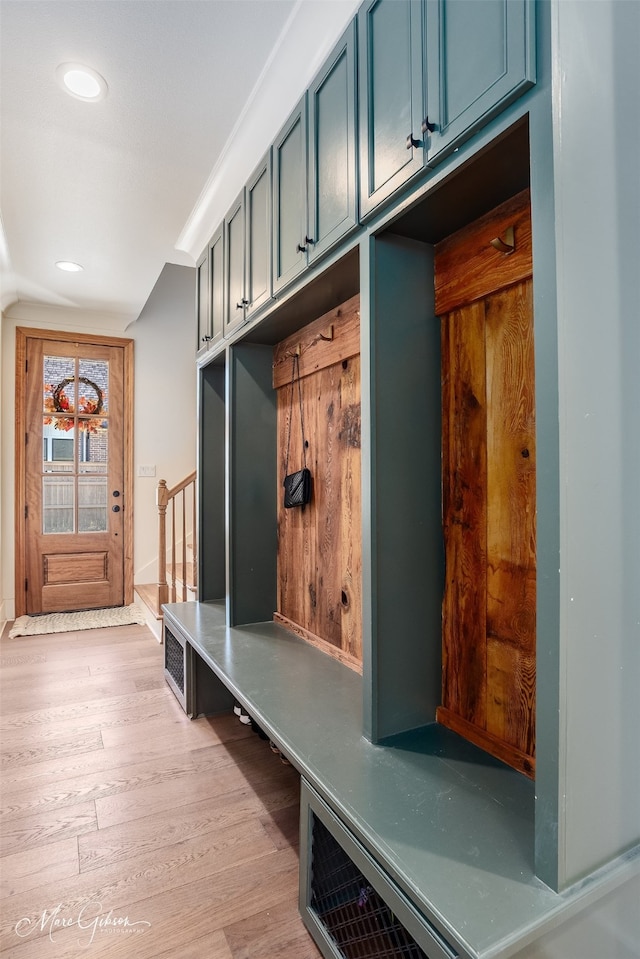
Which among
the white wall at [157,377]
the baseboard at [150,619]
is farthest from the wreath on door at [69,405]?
the baseboard at [150,619]

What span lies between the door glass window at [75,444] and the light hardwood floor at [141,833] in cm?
199

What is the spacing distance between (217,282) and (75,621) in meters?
3.11

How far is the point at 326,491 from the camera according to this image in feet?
6.98

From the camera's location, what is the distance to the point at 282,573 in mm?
2529

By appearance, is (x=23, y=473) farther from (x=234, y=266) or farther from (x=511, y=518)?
(x=511, y=518)

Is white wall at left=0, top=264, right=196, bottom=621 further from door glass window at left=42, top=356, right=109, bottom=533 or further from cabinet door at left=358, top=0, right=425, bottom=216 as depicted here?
cabinet door at left=358, top=0, right=425, bottom=216

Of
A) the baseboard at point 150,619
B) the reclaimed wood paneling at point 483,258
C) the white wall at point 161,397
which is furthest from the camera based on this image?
the white wall at point 161,397

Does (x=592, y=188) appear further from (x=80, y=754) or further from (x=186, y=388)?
(x=186, y=388)

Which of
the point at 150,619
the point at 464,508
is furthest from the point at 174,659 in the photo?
the point at 464,508

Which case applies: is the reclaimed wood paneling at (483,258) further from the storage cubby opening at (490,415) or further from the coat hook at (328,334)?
the coat hook at (328,334)

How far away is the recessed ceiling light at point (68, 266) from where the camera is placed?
11.4 ft

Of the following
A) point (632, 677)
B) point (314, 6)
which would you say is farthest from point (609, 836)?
point (314, 6)

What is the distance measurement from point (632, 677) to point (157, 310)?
497 centimetres

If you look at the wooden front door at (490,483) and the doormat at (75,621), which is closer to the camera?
the wooden front door at (490,483)
